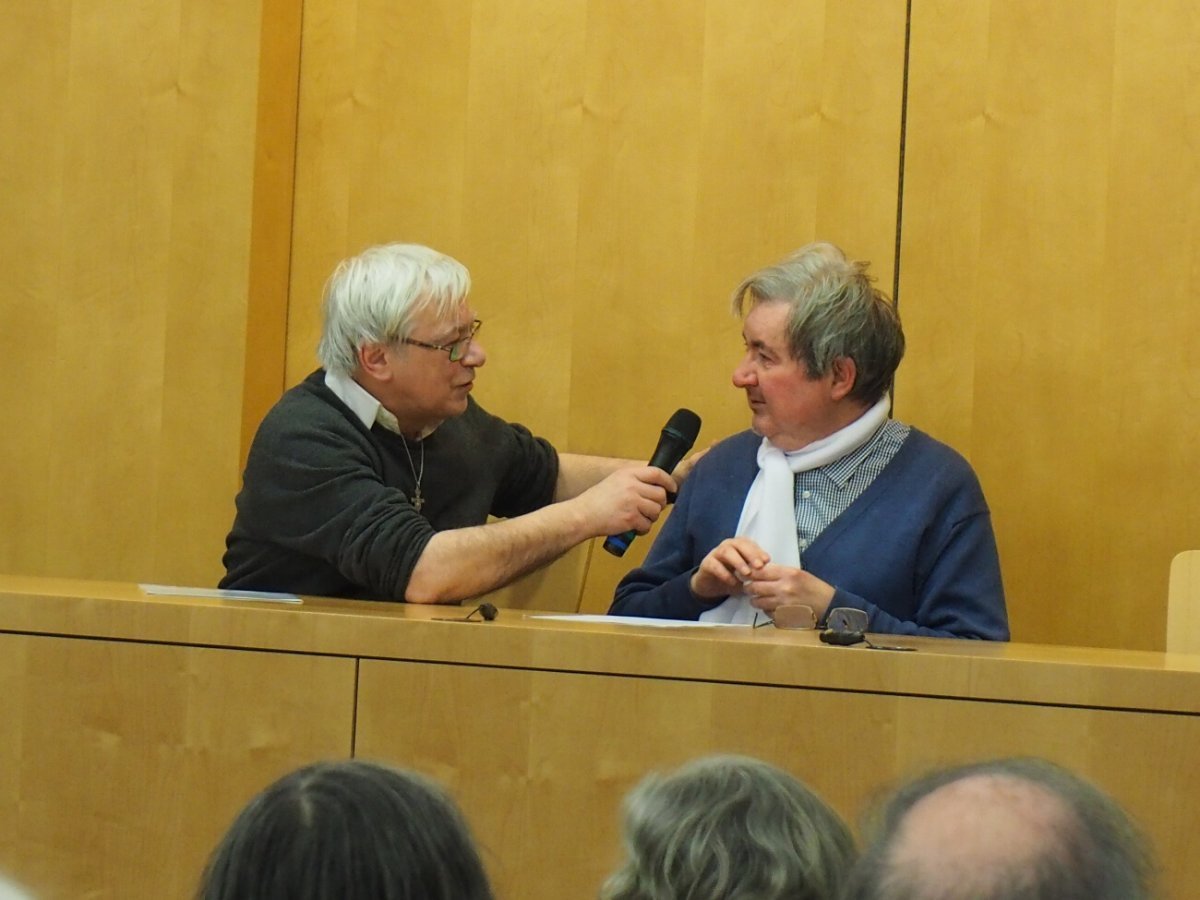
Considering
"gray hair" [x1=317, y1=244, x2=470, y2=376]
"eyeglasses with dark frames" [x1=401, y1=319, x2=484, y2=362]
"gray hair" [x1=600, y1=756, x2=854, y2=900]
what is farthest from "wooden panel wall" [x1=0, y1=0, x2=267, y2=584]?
"gray hair" [x1=600, y1=756, x2=854, y2=900]

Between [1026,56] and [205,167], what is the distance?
5.75ft

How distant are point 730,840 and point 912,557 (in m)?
1.83

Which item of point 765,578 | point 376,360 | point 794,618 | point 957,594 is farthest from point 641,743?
point 376,360

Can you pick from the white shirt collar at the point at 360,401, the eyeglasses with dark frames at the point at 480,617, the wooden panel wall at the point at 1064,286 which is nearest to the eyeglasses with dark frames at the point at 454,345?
the white shirt collar at the point at 360,401

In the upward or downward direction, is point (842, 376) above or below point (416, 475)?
above

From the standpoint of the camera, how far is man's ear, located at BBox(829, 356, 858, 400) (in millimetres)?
3084

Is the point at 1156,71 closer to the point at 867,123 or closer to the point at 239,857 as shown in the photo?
the point at 867,123

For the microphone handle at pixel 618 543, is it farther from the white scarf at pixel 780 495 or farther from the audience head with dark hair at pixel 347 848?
the audience head with dark hair at pixel 347 848

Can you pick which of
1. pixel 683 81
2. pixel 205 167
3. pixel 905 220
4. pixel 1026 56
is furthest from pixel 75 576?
pixel 1026 56

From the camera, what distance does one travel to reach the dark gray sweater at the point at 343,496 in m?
2.92

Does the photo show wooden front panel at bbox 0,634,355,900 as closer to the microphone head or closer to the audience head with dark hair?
the microphone head

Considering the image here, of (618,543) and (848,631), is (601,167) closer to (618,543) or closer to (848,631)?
(618,543)

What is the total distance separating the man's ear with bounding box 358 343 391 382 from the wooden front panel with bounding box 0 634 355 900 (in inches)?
38.1

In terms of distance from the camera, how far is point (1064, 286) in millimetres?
3551
